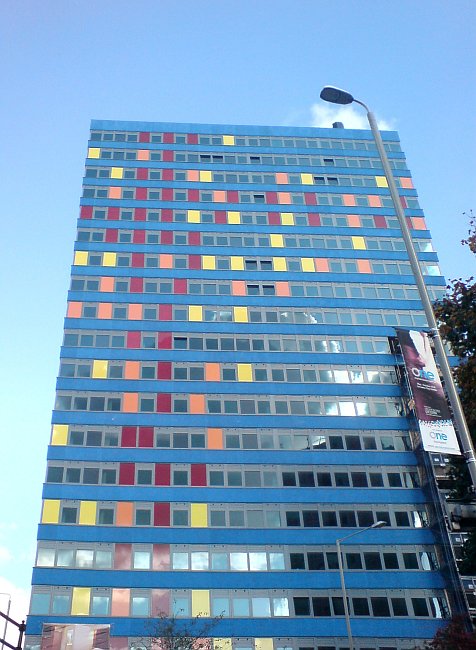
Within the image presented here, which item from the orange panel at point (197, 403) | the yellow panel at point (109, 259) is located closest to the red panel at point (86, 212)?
the yellow panel at point (109, 259)

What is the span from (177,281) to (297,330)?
11.7 meters

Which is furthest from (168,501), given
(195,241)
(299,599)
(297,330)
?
(195,241)

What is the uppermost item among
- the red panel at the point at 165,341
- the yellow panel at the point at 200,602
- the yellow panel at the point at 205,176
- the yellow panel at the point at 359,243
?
the yellow panel at the point at 205,176

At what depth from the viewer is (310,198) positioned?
69562 millimetres

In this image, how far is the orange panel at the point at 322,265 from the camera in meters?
64.4

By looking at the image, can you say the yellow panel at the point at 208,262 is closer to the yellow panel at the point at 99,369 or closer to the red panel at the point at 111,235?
the red panel at the point at 111,235

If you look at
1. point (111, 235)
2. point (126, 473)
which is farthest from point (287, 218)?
point (126, 473)

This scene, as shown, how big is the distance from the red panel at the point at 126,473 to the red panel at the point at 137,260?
62.9 ft

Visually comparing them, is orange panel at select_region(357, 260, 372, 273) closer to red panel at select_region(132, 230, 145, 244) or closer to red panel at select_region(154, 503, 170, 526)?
red panel at select_region(132, 230, 145, 244)

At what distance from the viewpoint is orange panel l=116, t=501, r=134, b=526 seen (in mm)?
49750

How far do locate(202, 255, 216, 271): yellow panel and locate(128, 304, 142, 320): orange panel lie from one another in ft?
24.3

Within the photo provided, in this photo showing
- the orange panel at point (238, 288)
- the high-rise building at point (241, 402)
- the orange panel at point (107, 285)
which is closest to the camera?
the high-rise building at point (241, 402)

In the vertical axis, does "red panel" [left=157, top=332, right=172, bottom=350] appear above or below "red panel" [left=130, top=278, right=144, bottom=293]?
below

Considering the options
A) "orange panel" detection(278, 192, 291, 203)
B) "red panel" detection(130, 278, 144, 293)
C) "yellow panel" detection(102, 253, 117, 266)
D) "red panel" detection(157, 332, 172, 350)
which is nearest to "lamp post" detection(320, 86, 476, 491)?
"red panel" detection(157, 332, 172, 350)
